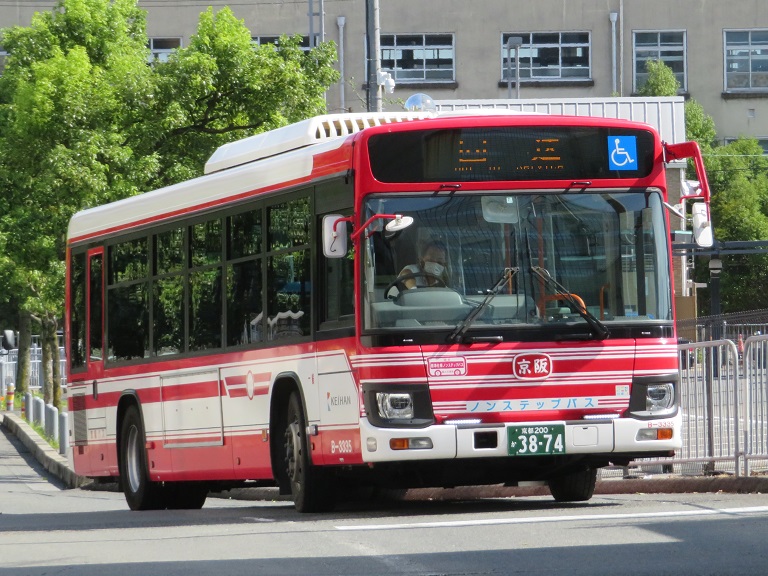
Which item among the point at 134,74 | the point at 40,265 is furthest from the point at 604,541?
the point at 40,265

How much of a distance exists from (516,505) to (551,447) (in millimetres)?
2044

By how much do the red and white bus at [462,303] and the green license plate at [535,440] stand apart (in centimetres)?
1

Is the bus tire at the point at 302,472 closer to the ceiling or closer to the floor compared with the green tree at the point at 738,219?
closer to the floor

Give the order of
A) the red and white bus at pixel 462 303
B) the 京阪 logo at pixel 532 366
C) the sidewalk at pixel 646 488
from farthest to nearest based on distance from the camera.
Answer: the sidewalk at pixel 646 488
the 京阪 logo at pixel 532 366
the red and white bus at pixel 462 303

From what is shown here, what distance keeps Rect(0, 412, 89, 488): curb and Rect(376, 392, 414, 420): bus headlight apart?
1385 cm

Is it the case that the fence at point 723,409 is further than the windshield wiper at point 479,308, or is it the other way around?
the fence at point 723,409

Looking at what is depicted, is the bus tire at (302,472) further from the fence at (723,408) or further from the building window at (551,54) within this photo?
the building window at (551,54)

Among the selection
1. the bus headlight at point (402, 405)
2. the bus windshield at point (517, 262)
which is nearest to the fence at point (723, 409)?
the bus windshield at point (517, 262)

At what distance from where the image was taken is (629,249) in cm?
1241

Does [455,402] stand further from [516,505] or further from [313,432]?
[516,505]

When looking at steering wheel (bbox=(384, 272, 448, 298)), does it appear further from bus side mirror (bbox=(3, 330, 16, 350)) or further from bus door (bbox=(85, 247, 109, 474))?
bus side mirror (bbox=(3, 330, 16, 350))

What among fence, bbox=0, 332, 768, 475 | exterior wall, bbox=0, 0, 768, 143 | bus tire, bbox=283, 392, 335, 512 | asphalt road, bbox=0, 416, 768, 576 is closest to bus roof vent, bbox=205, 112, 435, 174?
bus tire, bbox=283, 392, 335, 512

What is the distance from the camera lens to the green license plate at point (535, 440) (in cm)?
1205

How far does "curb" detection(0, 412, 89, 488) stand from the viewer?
26.1 m
